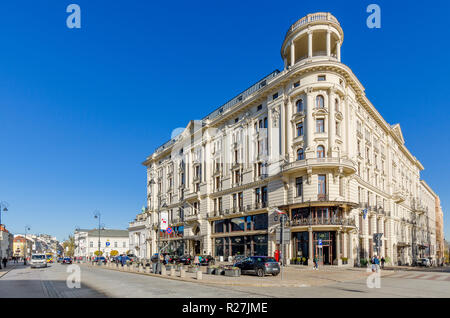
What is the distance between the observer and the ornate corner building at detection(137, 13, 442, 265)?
1679 inches

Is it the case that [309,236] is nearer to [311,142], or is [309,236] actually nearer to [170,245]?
[311,142]

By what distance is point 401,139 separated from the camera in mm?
72688

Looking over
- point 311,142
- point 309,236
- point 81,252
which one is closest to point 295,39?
point 311,142

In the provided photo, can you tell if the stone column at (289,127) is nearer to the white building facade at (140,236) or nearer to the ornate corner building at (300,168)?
the ornate corner building at (300,168)

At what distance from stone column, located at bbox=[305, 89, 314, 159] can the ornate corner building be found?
0.38 feet

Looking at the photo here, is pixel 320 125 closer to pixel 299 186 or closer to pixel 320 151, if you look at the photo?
pixel 320 151

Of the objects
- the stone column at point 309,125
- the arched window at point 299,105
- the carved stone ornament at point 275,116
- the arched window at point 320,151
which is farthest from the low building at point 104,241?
the arched window at point 320,151

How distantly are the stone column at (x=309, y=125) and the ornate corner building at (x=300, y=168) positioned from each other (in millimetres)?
115

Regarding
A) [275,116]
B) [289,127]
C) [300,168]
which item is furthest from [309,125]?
[275,116]

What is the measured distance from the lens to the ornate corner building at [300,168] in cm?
4266

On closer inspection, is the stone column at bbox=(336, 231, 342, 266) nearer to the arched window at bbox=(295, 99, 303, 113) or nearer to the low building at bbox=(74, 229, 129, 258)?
the arched window at bbox=(295, 99, 303, 113)

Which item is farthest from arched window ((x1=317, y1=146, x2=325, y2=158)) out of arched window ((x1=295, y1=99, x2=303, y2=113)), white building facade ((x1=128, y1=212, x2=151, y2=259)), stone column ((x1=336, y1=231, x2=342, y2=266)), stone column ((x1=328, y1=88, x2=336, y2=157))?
white building facade ((x1=128, y1=212, x2=151, y2=259))
